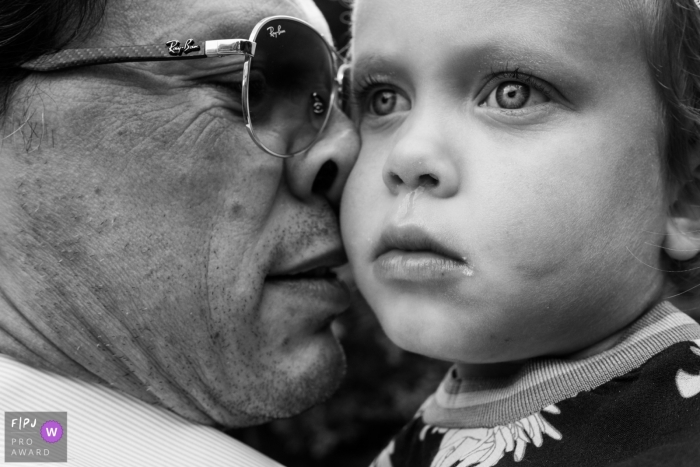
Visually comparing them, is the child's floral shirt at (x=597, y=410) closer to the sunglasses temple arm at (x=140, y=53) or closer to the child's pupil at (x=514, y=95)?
the child's pupil at (x=514, y=95)

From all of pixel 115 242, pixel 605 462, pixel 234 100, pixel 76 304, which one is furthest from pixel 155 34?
pixel 605 462

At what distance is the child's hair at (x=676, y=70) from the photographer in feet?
5.41

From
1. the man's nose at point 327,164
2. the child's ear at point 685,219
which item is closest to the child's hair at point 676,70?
the child's ear at point 685,219

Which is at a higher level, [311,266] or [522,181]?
[522,181]

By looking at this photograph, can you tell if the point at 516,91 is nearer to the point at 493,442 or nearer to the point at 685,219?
the point at 685,219

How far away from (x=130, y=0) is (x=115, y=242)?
1.98 feet

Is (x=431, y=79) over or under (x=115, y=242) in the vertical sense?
over

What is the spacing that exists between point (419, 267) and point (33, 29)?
1.07 meters

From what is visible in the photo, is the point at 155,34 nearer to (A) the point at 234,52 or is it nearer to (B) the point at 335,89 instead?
(A) the point at 234,52

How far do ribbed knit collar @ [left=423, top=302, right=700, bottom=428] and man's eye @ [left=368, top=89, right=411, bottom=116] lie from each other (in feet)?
2.38

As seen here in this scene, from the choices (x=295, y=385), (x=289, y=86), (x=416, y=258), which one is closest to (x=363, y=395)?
(x=295, y=385)

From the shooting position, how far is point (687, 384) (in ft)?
4.96

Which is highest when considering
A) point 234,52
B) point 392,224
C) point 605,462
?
point 234,52

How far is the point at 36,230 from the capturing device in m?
1.72
